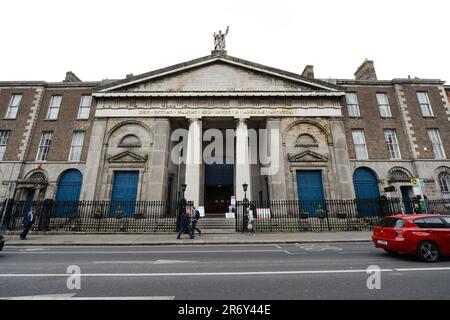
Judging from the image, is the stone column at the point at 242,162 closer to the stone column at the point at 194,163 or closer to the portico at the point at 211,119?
the portico at the point at 211,119

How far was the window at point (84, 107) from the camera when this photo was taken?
22469mm

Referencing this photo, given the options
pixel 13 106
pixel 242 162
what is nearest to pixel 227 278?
pixel 242 162

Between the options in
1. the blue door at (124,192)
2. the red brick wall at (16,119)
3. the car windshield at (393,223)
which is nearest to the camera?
the car windshield at (393,223)

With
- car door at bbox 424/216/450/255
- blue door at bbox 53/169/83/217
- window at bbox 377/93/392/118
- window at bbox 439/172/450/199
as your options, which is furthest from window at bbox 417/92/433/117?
blue door at bbox 53/169/83/217

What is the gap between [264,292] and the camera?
13.7 feet

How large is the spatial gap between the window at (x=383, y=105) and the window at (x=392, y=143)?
1.82 meters

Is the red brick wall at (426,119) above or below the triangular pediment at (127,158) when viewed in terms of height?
above

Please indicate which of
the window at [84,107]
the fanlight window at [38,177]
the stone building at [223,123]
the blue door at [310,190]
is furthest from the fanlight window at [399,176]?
the fanlight window at [38,177]

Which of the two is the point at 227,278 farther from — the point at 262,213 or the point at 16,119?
the point at 16,119

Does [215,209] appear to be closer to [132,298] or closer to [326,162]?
[326,162]

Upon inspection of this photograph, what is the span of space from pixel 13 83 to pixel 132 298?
30671 millimetres

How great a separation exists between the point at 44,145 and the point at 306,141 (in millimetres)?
26401
